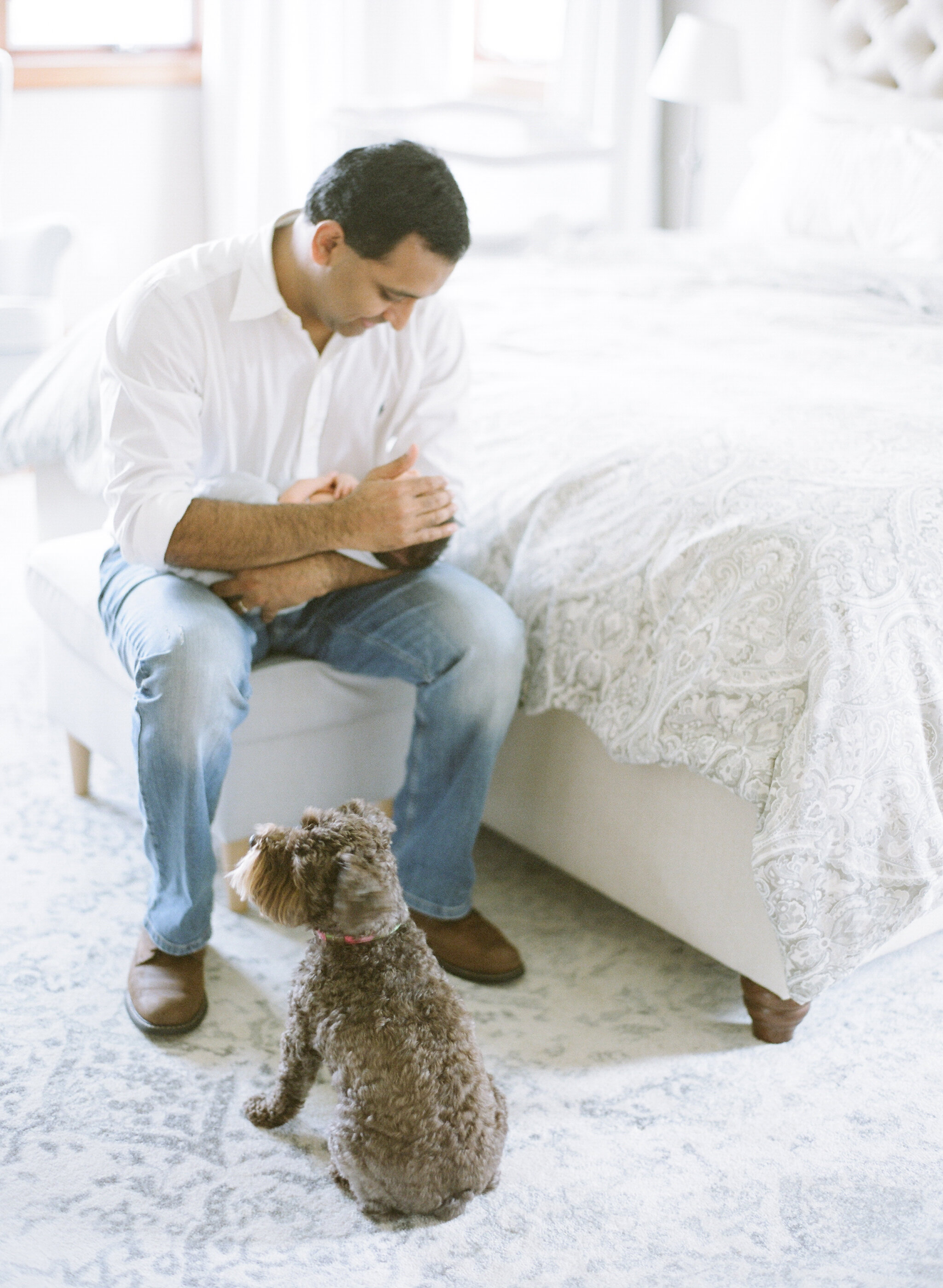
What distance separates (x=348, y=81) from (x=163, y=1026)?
3.43 metres

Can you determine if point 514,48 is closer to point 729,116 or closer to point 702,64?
point 729,116

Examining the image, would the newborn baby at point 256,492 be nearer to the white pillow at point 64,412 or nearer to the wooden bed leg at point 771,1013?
the white pillow at point 64,412

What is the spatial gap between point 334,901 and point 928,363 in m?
1.52

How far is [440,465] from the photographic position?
69.1 inches

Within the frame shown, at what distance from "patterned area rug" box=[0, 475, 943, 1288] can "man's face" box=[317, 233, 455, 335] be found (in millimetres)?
920

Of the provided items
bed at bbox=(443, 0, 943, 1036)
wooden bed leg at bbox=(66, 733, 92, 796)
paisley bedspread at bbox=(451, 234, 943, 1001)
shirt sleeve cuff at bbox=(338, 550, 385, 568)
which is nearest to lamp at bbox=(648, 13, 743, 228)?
bed at bbox=(443, 0, 943, 1036)

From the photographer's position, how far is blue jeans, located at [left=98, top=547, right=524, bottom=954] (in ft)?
4.94

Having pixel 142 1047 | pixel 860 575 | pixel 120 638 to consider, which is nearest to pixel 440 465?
pixel 120 638

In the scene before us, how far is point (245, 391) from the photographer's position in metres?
1.65

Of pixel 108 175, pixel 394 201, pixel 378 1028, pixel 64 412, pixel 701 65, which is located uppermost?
pixel 701 65

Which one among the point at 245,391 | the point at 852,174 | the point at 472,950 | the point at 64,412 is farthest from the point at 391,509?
the point at 852,174

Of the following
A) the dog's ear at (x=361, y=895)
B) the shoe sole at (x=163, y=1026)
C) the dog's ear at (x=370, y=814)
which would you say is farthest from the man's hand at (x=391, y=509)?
the shoe sole at (x=163, y=1026)

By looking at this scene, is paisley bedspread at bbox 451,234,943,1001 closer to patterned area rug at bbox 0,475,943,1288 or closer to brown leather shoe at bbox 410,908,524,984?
patterned area rug at bbox 0,475,943,1288

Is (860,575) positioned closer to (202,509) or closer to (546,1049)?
(546,1049)
